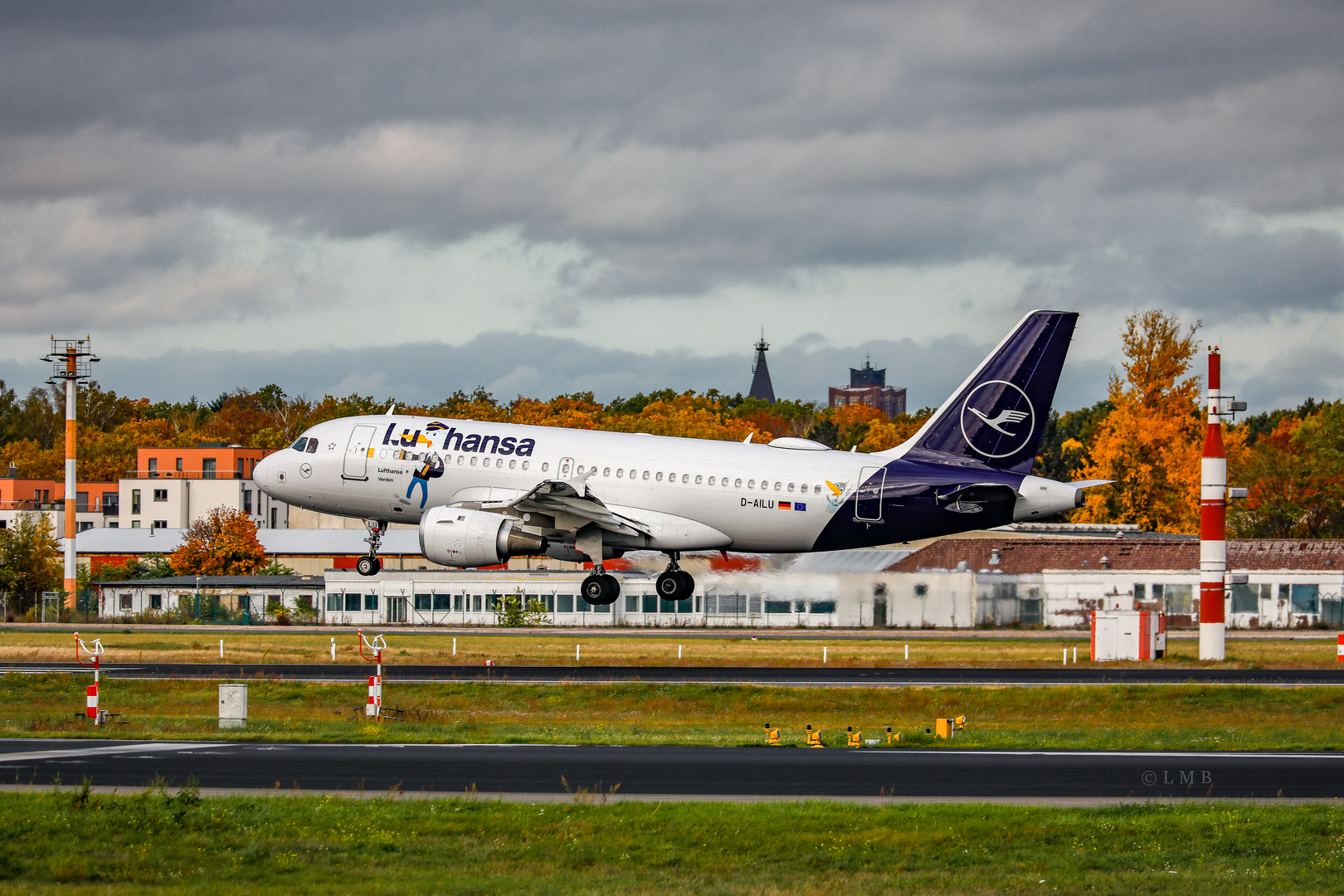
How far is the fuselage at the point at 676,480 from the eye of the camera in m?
47.5

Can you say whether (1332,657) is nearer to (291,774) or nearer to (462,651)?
(462,651)

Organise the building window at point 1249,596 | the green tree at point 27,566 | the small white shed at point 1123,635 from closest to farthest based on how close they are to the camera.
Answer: the small white shed at point 1123,635 < the building window at point 1249,596 < the green tree at point 27,566

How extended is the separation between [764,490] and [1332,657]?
126 ft

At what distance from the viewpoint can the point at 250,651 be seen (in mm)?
77625

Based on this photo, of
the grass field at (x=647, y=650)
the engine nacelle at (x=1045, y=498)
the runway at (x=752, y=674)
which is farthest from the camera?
the grass field at (x=647, y=650)

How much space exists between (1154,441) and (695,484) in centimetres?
7136

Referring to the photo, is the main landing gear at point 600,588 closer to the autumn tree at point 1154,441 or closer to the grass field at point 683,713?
the grass field at point 683,713

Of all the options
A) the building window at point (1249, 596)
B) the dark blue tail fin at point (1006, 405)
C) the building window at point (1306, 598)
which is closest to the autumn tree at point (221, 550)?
the building window at point (1249, 596)

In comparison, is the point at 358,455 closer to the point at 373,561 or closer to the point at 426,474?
the point at 426,474

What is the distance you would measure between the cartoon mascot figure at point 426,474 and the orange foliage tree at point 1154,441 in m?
71.1

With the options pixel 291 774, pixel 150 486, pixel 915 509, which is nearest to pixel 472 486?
pixel 915 509

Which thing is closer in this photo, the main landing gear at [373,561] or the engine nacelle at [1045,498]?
the engine nacelle at [1045,498]

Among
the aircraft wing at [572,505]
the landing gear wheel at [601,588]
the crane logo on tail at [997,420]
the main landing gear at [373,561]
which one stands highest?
the crane logo on tail at [997,420]

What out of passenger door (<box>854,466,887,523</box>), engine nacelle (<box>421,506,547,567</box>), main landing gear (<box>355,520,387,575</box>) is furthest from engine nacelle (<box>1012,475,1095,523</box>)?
main landing gear (<box>355,520,387,575</box>)
